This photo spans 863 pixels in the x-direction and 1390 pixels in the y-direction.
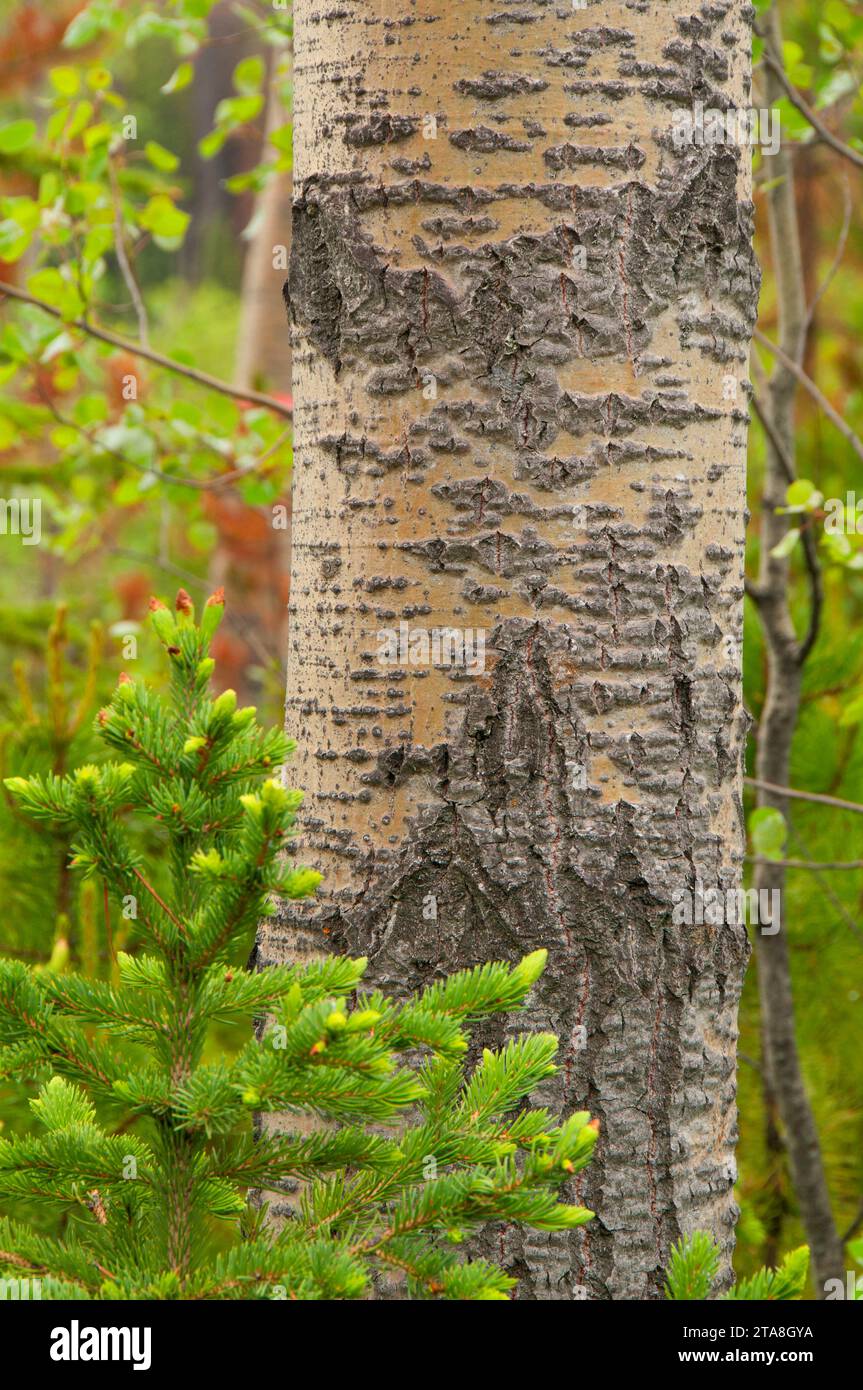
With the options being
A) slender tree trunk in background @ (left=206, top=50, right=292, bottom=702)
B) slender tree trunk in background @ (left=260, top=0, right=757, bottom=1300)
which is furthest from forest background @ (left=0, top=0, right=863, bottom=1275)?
slender tree trunk in background @ (left=206, top=50, right=292, bottom=702)

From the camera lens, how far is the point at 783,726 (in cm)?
272

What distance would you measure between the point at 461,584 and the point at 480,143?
46 centimetres

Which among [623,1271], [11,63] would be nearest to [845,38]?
[623,1271]

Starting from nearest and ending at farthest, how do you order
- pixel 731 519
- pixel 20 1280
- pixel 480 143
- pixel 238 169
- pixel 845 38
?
pixel 20 1280, pixel 480 143, pixel 731 519, pixel 845 38, pixel 238 169

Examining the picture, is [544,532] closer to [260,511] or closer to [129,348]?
[129,348]

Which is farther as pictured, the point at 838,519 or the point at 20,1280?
the point at 838,519

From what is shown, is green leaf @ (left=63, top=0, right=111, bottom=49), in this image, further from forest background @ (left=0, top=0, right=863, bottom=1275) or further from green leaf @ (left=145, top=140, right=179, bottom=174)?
green leaf @ (left=145, top=140, right=179, bottom=174)

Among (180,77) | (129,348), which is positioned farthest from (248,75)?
(129,348)

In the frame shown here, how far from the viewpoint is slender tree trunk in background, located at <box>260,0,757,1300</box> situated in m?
1.28

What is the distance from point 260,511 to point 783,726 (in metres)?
3.91

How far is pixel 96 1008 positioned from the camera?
1.06 metres

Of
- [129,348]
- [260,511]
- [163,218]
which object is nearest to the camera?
[129,348]

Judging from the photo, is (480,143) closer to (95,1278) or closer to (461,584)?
(461,584)

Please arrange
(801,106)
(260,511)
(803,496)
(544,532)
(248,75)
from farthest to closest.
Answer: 1. (260,511)
2. (248,75)
3. (801,106)
4. (803,496)
5. (544,532)
